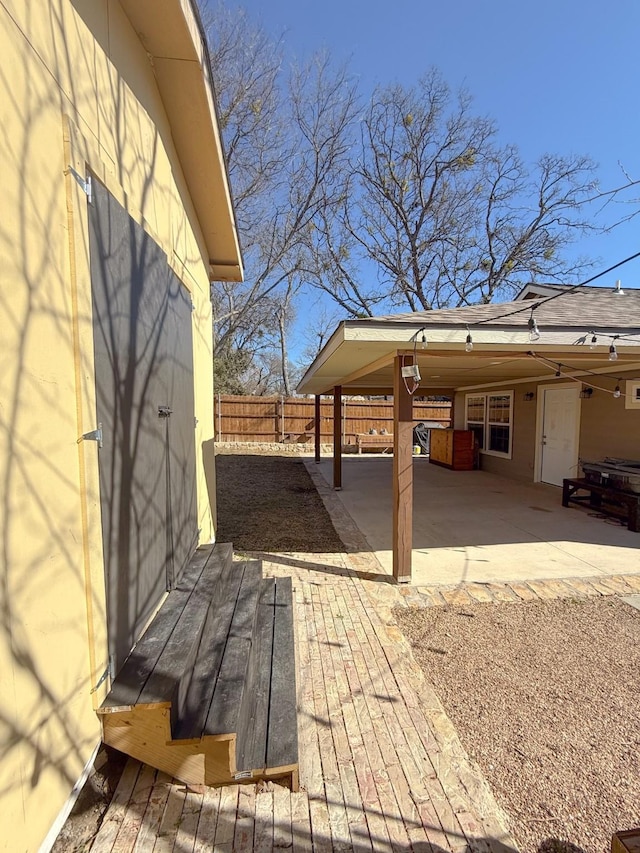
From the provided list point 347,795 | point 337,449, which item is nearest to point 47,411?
point 347,795

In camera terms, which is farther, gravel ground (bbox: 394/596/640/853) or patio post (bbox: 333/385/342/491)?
patio post (bbox: 333/385/342/491)

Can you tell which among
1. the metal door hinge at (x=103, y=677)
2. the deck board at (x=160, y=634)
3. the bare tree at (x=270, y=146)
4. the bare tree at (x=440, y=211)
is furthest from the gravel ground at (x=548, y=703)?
the bare tree at (x=440, y=211)

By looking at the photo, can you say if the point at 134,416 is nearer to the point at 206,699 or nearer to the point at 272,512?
the point at 206,699

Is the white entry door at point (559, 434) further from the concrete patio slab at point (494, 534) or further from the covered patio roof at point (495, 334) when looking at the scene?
the covered patio roof at point (495, 334)

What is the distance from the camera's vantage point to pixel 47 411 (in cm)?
143

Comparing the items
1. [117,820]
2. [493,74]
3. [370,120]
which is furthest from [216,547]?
[370,120]

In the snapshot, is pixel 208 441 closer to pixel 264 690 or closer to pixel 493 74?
pixel 264 690

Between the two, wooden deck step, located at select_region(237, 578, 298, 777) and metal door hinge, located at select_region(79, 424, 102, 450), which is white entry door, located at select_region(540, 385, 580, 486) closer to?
wooden deck step, located at select_region(237, 578, 298, 777)

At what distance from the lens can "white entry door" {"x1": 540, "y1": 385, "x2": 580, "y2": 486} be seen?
7.84 metres

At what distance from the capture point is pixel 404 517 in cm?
406

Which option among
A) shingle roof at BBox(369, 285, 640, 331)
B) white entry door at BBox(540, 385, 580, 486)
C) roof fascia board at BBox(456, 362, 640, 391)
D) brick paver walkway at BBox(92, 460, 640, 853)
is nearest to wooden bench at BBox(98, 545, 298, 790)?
brick paver walkway at BBox(92, 460, 640, 853)

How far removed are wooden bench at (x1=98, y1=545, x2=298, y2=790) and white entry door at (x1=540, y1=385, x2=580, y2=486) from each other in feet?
23.9

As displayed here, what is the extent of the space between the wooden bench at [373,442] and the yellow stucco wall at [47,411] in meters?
14.4

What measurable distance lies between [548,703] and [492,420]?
30.2ft
